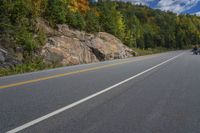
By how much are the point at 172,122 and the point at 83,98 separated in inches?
112

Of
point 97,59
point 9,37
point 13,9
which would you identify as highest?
point 13,9

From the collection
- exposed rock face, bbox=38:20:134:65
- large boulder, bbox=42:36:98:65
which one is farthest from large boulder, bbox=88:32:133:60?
large boulder, bbox=42:36:98:65

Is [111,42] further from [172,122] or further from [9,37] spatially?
[172,122]

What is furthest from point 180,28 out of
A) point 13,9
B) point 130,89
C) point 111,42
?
point 130,89

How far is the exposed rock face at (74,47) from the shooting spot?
2536 centimetres

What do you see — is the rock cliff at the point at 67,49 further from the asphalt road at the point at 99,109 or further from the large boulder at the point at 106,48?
the asphalt road at the point at 99,109

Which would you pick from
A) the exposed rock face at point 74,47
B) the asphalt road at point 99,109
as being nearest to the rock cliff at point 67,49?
the exposed rock face at point 74,47

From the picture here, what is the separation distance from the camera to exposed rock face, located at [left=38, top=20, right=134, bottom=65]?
25.4 meters

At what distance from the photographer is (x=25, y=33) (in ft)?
75.6

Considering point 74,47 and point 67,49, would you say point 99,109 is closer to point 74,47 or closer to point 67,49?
point 67,49

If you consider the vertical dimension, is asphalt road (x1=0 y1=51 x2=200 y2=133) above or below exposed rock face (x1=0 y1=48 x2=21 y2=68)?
below

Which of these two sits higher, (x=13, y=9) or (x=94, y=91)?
(x=13, y=9)

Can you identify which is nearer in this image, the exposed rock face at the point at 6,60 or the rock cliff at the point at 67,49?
the exposed rock face at the point at 6,60

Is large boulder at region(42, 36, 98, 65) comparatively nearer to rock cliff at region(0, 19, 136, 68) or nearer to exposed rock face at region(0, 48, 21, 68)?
rock cliff at region(0, 19, 136, 68)
